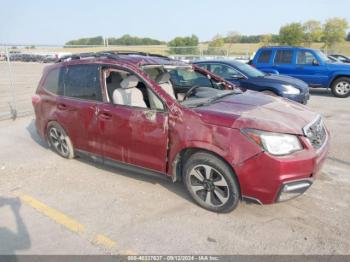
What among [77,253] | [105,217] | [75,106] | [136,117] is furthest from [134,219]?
[75,106]

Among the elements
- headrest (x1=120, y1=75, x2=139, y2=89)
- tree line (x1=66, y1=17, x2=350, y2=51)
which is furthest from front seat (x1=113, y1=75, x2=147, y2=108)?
tree line (x1=66, y1=17, x2=350, y2=51)

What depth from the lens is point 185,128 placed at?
3242mm

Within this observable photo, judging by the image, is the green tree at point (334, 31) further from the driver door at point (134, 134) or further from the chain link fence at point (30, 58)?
the driver door at point (134, 134)

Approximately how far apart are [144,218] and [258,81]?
5852mm

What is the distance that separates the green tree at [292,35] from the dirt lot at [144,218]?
41.5m

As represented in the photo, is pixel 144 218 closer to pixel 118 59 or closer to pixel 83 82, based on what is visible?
pixel 118 59

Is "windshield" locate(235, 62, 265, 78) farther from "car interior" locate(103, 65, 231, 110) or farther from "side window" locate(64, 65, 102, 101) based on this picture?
"side window" locate(64, 65, 102, 101)

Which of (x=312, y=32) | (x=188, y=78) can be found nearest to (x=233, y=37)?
(x=312, y=32)

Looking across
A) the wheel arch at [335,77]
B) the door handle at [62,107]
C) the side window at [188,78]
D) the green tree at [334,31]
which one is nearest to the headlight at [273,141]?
the side window at [188,78]

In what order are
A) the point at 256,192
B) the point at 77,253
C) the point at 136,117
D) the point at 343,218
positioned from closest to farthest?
1. the point at 77,253
2. the point at 256,192
3. the point at 343,218
4. the point at 136,117

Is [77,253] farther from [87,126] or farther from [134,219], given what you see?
[87,126]

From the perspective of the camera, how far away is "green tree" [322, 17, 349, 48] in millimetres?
48000

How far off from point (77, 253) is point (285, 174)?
206 cm

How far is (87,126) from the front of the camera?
428 centimetres
